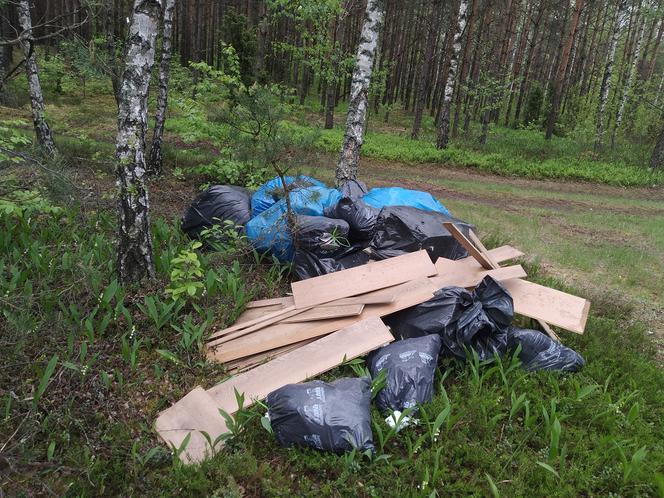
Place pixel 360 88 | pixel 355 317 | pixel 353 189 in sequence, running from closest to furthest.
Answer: pixel 355 317 → pixel 353 189 → pixel 360 88

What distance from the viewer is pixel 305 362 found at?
3557mm

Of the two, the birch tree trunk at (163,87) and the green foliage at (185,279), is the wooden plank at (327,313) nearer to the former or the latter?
the green foliage at (185,279)

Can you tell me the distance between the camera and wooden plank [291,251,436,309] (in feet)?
14.2

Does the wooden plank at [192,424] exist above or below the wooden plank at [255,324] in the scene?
below

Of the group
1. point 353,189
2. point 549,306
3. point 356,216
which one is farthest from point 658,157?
point 356,216

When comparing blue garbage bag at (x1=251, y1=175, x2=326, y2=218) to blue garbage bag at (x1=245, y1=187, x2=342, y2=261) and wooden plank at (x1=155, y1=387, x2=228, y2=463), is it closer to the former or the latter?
blue garbage bag at (x1=245, y1=187, x2=342, y2=261)

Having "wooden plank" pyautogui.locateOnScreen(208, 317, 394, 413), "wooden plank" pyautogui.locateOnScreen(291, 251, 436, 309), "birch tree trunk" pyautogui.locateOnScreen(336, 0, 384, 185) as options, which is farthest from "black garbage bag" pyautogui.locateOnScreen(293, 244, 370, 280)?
"birch tree trunk" pyautogui.locateOnScreen(336, 0, 384, 185)

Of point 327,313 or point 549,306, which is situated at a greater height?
point 549,306

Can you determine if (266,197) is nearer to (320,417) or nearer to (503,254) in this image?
(503,254)

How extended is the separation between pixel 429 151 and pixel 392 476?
42.9 ft

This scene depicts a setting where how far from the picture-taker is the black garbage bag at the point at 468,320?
3.69 metres

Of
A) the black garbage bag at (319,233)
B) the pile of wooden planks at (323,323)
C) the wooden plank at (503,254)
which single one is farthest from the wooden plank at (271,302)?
the wooden plank at (503,254)

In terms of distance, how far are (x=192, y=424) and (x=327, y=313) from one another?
4.89 ft

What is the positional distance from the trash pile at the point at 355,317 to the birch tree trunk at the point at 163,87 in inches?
146
